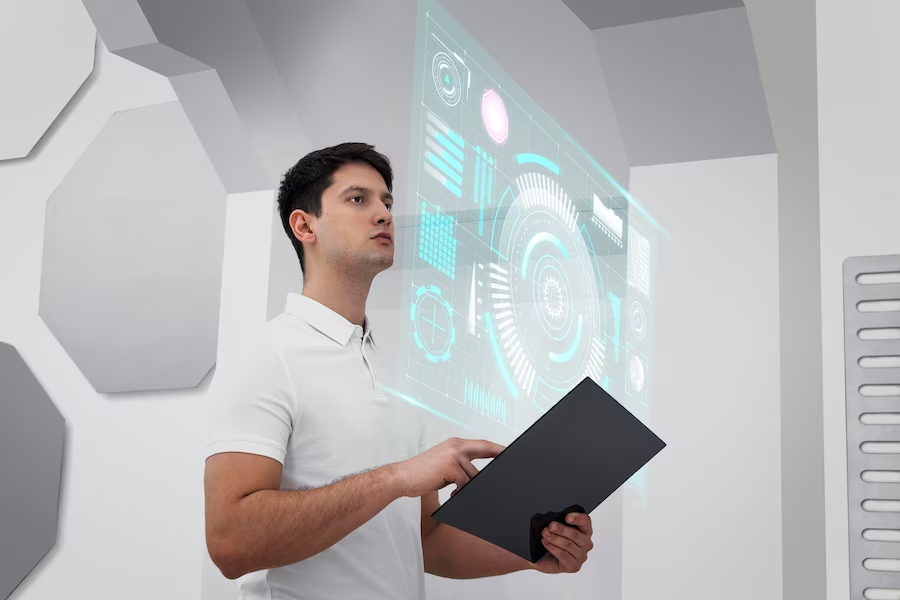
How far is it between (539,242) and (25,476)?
1.22 meters

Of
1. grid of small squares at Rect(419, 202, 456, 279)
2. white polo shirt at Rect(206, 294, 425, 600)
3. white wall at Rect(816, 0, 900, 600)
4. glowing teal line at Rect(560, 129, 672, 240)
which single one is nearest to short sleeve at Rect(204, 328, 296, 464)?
white polo shirt at Rect(206, 294, 425, 600)

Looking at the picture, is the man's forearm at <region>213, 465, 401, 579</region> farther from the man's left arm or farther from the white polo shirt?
the man's left arm

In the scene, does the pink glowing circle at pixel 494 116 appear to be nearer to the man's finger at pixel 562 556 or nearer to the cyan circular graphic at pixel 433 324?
the cyan circular graphic at pixel 433 324

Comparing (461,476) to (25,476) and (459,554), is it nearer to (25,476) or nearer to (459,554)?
(459,554)

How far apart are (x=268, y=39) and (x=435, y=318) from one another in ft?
2.43

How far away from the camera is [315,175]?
1.24 m

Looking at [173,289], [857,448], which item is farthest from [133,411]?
[857,448]

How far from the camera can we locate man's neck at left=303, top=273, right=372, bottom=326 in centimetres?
116

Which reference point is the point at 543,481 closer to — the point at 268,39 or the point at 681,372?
the point at 681,372

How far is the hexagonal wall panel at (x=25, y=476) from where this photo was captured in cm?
195

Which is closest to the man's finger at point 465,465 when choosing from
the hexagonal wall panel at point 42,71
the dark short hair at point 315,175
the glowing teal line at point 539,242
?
the dark short hair at point 315,175

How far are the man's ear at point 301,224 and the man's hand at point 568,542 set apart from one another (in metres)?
0.48

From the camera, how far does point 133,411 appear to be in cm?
196

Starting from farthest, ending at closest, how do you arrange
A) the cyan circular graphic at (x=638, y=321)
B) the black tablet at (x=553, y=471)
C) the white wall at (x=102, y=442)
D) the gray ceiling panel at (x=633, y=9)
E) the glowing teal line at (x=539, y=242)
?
the white wall at (x=102, y=442) < the cyan circular graphic at (x=638, y=321) < the gray ceiling panel at (x=633, y=9) < the glowing teal line at (x=539, y=242) < the black tablet at (x=553, y=471)
